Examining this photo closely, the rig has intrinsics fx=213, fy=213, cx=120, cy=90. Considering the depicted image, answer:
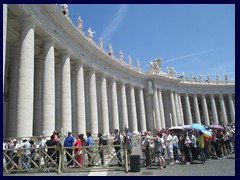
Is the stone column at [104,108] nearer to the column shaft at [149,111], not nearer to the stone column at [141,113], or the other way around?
the stone column at [141,113]

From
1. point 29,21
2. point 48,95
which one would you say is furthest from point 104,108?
point 29,21

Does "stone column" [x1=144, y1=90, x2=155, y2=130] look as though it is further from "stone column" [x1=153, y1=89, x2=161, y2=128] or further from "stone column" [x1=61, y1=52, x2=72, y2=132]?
"stone column" [x1=61, y1=52, x2=72, y2=132]

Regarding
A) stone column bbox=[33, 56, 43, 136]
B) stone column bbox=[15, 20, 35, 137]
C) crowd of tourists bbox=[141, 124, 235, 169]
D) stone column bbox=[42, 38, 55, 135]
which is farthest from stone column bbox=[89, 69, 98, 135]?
crowd of tourists bbox=[141, 124, 235, 169]

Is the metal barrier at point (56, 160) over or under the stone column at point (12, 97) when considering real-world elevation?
under

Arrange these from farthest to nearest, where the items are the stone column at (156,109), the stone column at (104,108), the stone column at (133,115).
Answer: the stone column at (156,109) → the stone column at (133,115) → the stone column at (104,108)

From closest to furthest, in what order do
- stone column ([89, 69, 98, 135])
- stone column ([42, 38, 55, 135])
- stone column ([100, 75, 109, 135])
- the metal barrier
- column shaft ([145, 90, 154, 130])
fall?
the metal barrier
stone column ([42, 38, 55, 135])
stone column ([89, 69, 98, 135])
stone column ([100, 75, 109, 135])
column shaft ([145, 90, 154, 130])

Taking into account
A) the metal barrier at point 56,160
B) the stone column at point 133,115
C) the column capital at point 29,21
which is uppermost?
the column capital at point 29,21

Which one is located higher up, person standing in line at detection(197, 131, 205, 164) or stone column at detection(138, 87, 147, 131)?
stone column at detection(138, 87, 147, 131)

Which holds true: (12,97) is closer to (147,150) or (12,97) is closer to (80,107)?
(80,107)

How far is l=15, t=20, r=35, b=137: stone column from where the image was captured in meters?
18.8

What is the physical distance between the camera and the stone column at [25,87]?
61.8 ft

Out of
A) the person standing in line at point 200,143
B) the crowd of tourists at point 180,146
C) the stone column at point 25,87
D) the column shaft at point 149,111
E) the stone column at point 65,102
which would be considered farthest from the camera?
the column shaft at point 149,111

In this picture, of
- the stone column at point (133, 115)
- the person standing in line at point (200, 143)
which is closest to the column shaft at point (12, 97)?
the person standing in line at point (200, 143)
